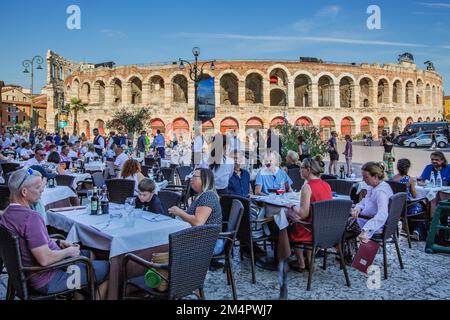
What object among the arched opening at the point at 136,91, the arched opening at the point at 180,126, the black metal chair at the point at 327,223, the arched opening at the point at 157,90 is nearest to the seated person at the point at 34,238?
the black metal chair at the point at 327,223

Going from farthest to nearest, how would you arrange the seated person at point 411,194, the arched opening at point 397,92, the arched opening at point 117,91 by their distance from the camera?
the arched opening at point 397,92 < the arched opening at point 117,91 < the seated person at point 411,194

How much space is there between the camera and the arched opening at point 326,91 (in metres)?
43.4

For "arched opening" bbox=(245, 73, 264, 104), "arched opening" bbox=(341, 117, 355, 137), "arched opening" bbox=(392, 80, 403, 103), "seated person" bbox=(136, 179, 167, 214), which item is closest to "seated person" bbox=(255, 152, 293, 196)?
"seated person" bbox=(136, 179, 167, 214)

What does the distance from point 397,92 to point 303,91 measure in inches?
502

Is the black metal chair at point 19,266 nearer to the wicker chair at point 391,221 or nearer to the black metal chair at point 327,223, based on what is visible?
the black metal chair at point 327,223

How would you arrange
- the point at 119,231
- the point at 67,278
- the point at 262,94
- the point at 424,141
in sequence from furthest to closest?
the point at 262,94 → the point at 424,141 → the point at 119,231 → the point at 67,278

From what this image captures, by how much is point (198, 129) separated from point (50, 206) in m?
10.2

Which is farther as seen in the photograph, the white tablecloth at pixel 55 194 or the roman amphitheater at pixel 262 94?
the roman amphitheater at pixel 262 94

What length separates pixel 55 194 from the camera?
6250 millimetres

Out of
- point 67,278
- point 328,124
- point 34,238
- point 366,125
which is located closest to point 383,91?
point 366,125

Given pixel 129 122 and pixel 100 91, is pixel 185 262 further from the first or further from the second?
pixel 100 91

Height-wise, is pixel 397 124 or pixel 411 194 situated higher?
pixel 397 124

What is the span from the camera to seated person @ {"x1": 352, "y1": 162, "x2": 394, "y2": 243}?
4578mm

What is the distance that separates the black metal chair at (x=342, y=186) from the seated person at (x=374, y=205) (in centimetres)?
118
